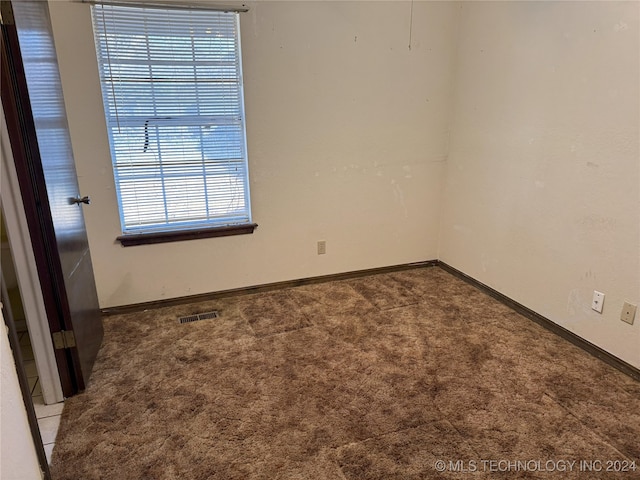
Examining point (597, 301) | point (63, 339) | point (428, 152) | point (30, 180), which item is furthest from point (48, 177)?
point (597, 301)

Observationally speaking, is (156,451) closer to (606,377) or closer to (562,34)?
(606,377)

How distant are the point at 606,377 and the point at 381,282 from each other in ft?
5.38

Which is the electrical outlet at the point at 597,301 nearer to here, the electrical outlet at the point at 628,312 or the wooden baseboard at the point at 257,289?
the electrical outlet at the point at 628,312

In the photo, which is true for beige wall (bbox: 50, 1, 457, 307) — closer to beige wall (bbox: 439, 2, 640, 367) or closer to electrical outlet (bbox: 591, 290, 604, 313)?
beige wall (bbox: 439, 2, 640, 367)

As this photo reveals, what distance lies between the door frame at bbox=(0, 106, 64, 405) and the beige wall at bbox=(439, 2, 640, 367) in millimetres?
2762

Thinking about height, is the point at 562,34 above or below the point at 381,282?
above

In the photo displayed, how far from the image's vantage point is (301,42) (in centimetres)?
294

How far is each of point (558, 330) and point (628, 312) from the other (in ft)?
1.56

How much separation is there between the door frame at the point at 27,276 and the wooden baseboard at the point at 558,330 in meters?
2.77

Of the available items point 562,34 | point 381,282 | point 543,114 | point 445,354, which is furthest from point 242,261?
point 562,34

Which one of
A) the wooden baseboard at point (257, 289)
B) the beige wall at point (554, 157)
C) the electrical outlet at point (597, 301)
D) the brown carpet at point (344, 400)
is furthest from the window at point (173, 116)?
the electrical outlet at point (597, 301)

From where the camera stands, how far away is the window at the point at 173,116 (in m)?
2.61

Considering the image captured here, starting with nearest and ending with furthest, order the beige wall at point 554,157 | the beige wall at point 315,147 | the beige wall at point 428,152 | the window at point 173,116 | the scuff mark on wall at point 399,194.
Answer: the beige wall at point 554,157 → the beige wall at point 428,152 → the window at point 173,116 → the beige wall at point 315,147 → the scuff mark on wall at point 399,194

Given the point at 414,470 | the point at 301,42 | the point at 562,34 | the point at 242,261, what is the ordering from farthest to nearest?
the point at 242,261 < the point at 301,42 < the point at 562,34 < the point at 414,470
